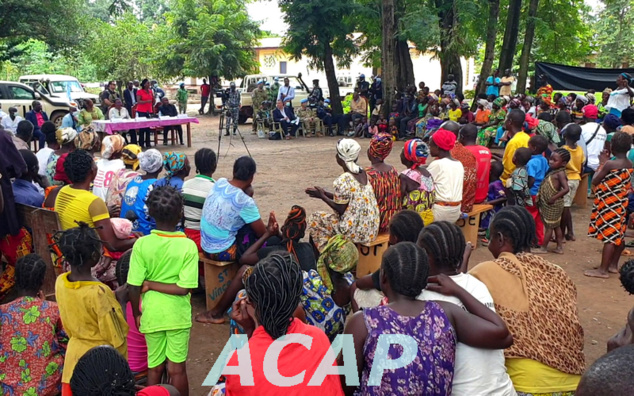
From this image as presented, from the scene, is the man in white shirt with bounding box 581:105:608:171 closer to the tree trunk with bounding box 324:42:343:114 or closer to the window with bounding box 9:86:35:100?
the tree trunk with bounding box 324:42:343:114

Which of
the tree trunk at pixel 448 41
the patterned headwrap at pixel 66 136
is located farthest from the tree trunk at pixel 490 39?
the patterned headwrap at pixel 66 136

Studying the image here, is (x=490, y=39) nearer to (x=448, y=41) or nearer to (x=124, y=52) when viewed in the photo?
(x=448, y=41)

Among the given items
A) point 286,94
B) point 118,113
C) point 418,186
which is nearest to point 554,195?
point 418,186

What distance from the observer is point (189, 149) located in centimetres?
1574

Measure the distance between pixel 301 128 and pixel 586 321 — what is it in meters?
14.1

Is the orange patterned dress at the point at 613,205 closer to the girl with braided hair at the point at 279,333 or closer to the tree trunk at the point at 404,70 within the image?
the girl with braided hair at the point at 279,333

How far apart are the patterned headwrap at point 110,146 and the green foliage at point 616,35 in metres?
37.5

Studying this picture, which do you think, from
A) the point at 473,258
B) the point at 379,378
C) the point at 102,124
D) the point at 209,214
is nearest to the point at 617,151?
the point at 473,258

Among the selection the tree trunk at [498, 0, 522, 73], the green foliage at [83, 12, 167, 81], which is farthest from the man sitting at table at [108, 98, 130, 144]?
the green foliage at [83, 12, 167, 81]

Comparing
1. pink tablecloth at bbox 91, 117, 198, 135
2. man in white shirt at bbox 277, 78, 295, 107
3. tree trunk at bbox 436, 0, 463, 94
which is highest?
tree trunk at bbox 436, 0, 463, 94

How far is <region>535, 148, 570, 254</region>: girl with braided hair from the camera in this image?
680 centimetres

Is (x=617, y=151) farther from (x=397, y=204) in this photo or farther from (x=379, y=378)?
(x=379, y=378)

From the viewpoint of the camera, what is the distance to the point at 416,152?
233 inches

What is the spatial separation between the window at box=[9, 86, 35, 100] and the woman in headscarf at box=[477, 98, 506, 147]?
12.9m
